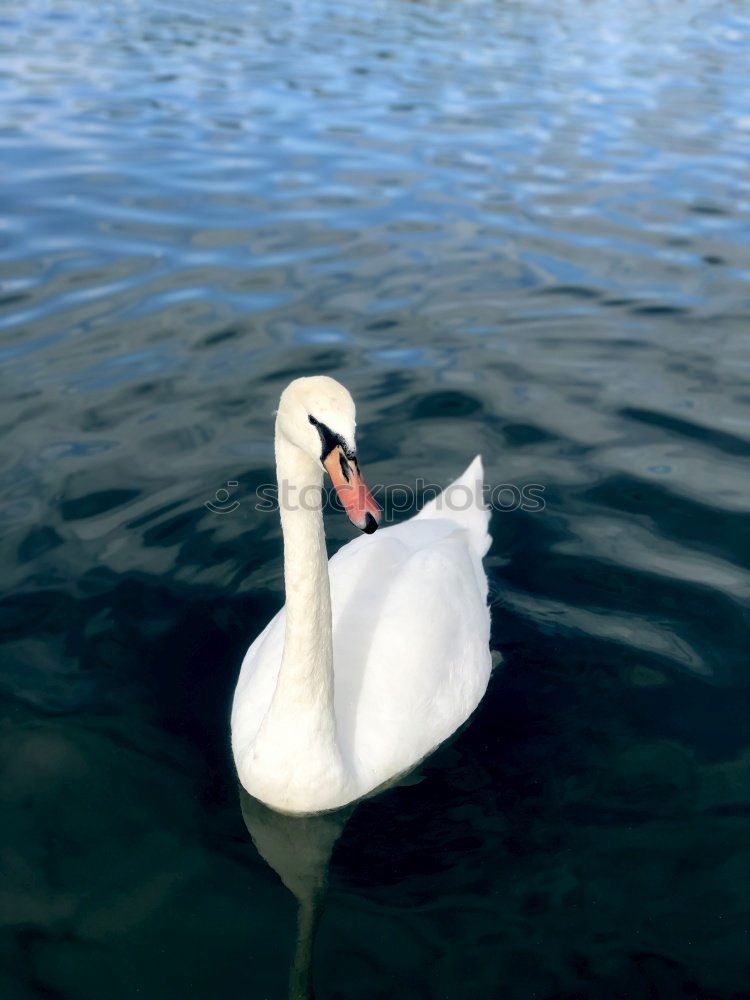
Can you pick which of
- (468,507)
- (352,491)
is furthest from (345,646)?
(468,507)

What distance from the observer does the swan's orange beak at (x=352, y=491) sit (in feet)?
13.0

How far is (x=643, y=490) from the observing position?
8.02 meters

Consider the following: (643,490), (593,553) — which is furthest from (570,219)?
(593,553)

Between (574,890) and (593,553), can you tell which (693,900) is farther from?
(593,553)

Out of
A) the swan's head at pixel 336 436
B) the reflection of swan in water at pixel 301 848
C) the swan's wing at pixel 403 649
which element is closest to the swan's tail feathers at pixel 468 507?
the swan's wing at pixel 403 649

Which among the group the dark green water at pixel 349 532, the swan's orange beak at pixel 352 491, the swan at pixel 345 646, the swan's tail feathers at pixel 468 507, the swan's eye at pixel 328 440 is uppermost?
the swan's eye at pixel 328 440

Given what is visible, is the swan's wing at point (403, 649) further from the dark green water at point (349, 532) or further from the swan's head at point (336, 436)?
the swan's head at point (336, 436)

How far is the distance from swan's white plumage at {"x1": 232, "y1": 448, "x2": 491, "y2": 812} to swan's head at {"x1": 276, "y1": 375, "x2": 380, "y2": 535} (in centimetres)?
151

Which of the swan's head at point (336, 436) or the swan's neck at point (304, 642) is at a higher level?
the swan's head at point (336, 436)

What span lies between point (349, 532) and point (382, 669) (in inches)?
93.8

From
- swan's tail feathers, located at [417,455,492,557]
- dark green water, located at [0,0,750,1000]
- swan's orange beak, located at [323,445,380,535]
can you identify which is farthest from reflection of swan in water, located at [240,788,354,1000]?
swan's tail feathers, located at [417,455,492,557]

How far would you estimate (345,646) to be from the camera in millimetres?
5652


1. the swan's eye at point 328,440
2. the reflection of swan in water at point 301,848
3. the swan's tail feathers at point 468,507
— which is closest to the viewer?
the swan's eye at point 328,440

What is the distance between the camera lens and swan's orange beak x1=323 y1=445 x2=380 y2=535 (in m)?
3.97
